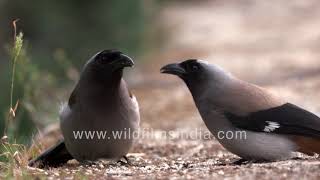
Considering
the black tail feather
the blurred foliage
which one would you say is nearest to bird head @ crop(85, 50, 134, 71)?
the black tail feather

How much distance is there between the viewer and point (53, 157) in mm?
6965

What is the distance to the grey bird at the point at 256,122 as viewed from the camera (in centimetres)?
595

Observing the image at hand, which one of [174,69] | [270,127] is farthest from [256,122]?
[174,69]

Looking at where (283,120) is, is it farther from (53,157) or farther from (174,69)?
(53,157)

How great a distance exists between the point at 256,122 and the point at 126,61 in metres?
1.14

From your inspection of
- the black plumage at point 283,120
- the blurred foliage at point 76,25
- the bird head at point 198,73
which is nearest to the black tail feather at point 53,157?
the bird head at point 198,73

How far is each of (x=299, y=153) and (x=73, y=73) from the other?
445 cm

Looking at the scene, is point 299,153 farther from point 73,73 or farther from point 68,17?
point 68,17

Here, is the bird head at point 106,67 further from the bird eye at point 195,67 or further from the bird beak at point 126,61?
the bird eye at point 195,67

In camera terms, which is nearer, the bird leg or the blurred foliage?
the bird leg

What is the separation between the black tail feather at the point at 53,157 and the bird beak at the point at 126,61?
1.13m

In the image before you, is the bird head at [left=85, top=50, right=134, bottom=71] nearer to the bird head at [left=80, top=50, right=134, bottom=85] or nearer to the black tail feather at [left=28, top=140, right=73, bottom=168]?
the bird head at [left=80, top=50, right=134, bottom=85]

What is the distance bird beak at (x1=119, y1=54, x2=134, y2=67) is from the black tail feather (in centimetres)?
113

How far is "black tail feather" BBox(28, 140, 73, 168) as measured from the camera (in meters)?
6.73
